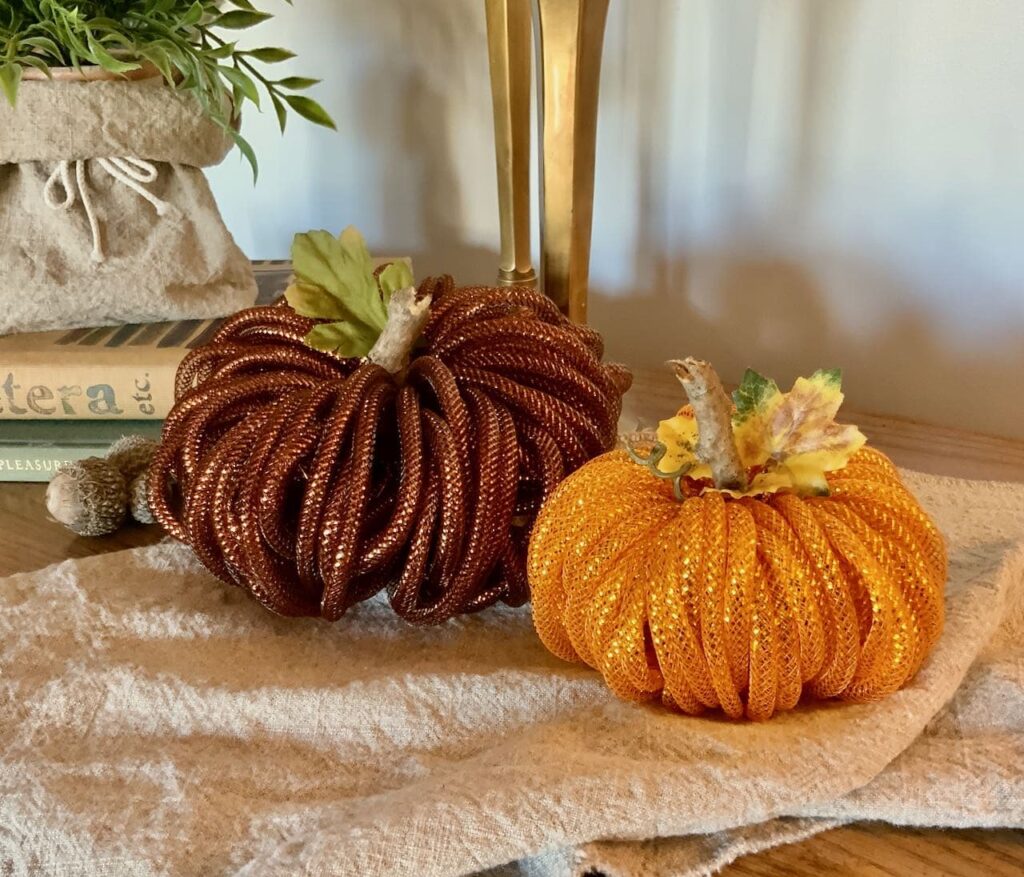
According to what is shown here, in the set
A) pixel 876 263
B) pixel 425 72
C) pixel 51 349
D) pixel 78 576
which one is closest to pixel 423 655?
pixel 78 576

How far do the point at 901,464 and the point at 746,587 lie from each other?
31 cm

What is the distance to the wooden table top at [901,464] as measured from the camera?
327 millimetres

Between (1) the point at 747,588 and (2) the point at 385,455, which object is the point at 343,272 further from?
(1) the point at 747,588

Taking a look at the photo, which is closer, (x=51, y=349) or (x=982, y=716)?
(x=982, y=716)

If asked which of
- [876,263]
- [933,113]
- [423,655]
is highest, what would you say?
[933,113]

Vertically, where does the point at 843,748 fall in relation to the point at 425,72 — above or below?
below

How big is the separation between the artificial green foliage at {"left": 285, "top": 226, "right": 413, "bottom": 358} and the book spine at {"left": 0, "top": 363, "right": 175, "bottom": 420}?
179mm

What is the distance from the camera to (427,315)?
439mm

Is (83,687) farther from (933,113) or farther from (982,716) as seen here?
(933,113)

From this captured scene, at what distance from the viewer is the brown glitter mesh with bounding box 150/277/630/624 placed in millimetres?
423

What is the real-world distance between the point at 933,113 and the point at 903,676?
1.38 ft

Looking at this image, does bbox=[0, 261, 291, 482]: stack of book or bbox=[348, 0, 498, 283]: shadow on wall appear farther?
bbox=[348, 0, 498, 283]: shadow on wall

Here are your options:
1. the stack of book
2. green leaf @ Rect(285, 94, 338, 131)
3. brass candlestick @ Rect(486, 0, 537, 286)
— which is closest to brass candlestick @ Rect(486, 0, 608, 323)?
brass candlestick @ Rect(486, 0, 537, 286)

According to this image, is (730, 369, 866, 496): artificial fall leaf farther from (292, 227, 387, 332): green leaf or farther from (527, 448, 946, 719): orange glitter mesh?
(292, 227, 387, 332): green leaf
